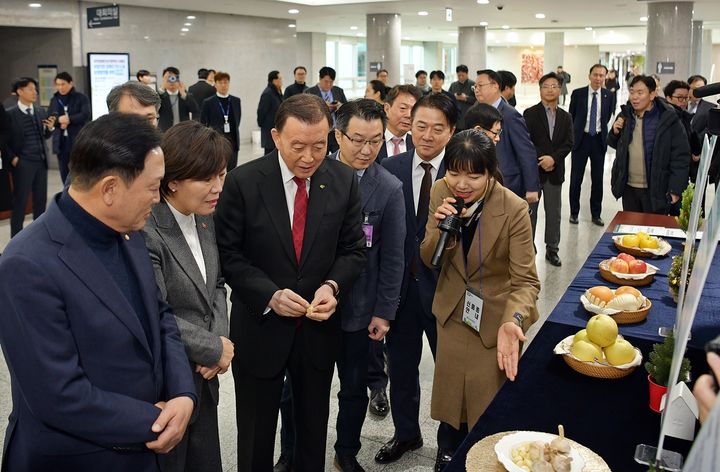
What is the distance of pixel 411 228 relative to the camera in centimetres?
316

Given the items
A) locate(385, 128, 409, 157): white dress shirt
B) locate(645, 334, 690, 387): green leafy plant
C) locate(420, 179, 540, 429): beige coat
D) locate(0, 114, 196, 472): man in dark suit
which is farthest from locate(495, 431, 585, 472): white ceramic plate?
locate(385, 128, 409, 157): white dress shirt

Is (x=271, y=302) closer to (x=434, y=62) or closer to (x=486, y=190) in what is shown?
(x=486, y=190)

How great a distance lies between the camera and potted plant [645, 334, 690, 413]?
6.25 ft

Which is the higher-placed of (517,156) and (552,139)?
(552,139)

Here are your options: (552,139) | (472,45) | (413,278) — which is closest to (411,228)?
(413,278)

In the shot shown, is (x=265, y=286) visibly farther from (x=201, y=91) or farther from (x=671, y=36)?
(x=671, y=36)

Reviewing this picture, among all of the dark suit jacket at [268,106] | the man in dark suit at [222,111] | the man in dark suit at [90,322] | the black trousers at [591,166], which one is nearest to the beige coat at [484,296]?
the man in dark suit at [90,322]

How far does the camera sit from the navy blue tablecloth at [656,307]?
2.60m

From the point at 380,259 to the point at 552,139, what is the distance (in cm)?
421

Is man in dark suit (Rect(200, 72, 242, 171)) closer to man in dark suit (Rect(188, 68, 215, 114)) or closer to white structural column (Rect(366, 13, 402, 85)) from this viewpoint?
man in dark suit (Rect(188, 68, 215, 114))

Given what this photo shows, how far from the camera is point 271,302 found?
234 centimetres

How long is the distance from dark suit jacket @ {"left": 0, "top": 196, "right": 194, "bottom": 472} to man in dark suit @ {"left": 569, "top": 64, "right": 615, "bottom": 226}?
704 centimetres

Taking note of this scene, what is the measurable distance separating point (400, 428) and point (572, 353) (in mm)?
1170

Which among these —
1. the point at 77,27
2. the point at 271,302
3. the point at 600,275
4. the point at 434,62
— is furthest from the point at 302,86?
the point at 434,62
